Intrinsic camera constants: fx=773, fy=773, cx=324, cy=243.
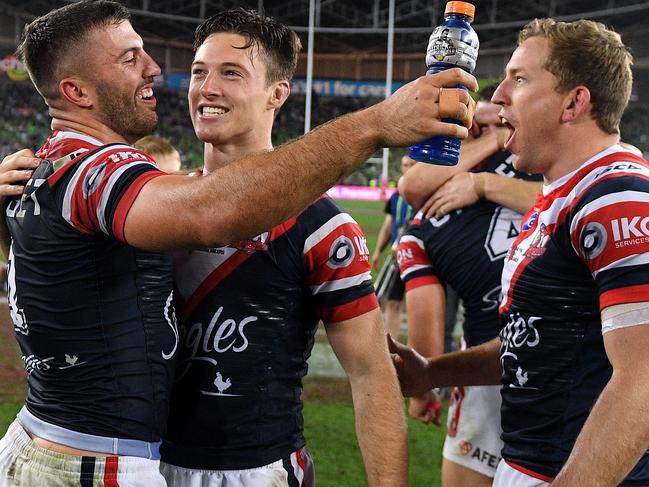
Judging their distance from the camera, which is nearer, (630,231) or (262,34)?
(630,231)

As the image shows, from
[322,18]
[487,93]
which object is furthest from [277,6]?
[487,93]

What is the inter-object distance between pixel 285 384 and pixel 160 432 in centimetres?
44

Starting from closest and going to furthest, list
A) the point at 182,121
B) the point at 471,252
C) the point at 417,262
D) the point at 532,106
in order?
the point at 532,106, the point at 471,252, the point at 417,262, the point at 182,121

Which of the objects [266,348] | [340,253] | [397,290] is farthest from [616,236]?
[397,290]

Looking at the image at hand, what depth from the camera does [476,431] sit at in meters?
3.41

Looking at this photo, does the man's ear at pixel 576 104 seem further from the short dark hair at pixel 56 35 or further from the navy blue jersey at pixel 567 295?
the short dark hair at pixel 56 35

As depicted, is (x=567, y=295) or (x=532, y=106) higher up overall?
(x=532, y=106)

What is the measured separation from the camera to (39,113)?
121 ft

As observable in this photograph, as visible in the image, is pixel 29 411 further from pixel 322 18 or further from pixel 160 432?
pixel 322 18

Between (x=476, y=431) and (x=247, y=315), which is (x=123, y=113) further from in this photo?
(x=476, y=431)

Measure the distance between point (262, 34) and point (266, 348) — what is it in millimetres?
1085

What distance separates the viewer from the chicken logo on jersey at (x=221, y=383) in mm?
2357

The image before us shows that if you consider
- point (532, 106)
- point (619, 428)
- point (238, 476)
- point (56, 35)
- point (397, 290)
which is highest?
point (56, 35)

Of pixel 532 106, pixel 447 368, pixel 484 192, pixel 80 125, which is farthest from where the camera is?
pixel 484 192
